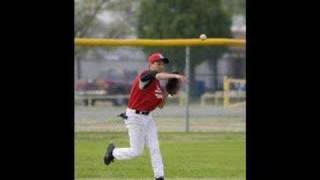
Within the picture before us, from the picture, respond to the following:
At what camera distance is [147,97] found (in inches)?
442

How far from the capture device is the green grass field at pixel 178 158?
1273 centimetres

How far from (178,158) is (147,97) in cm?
421

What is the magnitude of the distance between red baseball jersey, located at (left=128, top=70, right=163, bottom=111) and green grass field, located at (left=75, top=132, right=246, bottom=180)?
54.1 inches

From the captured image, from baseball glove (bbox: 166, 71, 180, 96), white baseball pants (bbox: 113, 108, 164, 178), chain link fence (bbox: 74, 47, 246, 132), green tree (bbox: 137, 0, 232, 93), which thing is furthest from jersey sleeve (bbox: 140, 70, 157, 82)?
green tree (bbox: 137, 0, 232, 93)

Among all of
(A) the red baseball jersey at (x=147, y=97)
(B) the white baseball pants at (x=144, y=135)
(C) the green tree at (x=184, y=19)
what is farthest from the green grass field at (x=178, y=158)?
(C) the green tree at (x=184, y=19)

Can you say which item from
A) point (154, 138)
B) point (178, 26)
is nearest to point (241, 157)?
point (154, 138)

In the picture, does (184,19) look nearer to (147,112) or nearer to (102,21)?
(102,21)

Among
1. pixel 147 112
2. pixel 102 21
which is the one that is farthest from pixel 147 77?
pixel 102 21

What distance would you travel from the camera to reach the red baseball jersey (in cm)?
1113
